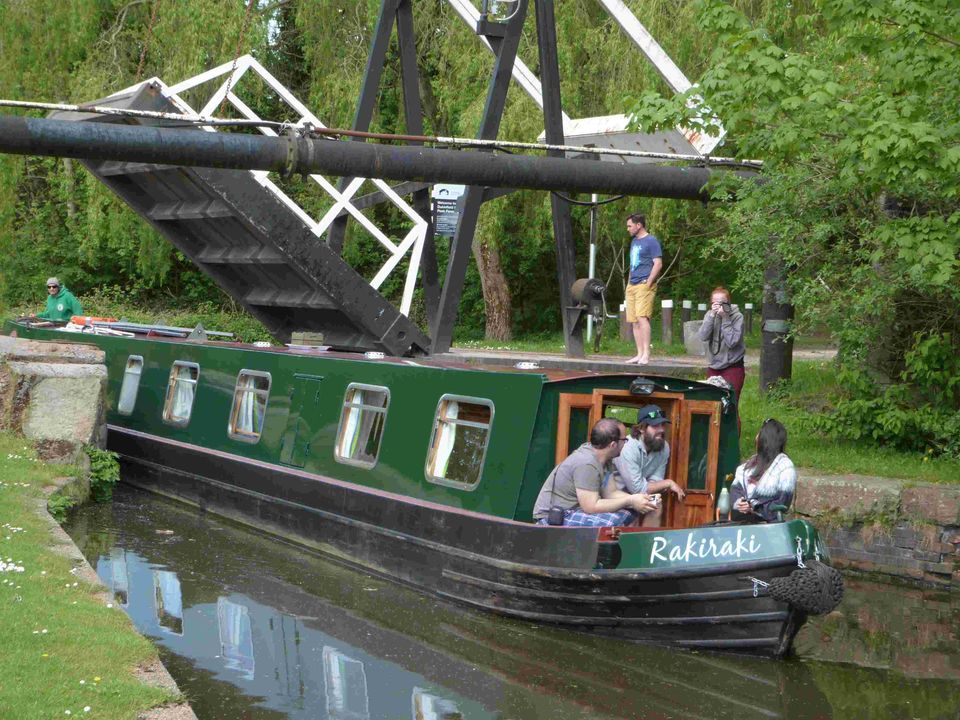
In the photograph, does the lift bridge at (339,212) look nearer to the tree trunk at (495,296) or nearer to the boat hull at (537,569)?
the boat hull at (537,569)

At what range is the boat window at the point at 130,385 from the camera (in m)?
15.4

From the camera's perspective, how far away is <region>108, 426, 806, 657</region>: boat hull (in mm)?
8234

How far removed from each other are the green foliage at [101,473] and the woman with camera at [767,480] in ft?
21.9

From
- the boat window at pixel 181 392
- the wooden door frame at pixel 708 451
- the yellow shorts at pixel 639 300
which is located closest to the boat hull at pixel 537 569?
the wooden door frame at pixel 708 451

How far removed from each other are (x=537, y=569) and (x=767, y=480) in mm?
1718

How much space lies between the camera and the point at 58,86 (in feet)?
79.3

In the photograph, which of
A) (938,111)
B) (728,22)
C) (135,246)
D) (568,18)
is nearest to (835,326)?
(938,111)

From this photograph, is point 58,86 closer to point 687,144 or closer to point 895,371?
point 687,144

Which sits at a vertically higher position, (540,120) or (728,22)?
(540,120)

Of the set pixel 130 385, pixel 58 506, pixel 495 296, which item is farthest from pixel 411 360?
pixel 495 296

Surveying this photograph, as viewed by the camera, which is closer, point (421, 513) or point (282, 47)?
point (421, 513)

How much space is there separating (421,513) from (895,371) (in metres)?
5.64

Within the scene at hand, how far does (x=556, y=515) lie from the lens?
8969mm

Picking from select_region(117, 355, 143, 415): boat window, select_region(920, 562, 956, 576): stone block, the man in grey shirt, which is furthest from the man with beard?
select_region(117, 355, 143, 415): boat window
